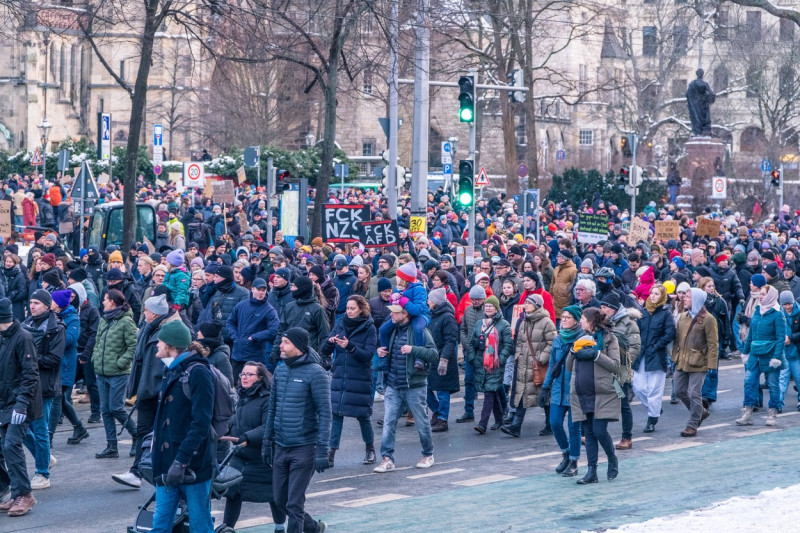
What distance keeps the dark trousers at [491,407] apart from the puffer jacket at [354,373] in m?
2.15

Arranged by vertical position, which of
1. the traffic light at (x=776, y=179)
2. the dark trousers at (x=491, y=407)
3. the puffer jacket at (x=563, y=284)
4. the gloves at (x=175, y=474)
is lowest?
the dark trousers at (x=491, y=407)

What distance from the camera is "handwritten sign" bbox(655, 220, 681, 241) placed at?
95.3 ft

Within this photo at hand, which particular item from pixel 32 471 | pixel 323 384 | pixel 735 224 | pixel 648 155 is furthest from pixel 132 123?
pixel 648 155

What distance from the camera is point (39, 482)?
464 inches

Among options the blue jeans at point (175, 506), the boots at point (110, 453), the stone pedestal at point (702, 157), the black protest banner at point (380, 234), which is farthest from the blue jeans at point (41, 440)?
the stone pedestal at point (702, 157)

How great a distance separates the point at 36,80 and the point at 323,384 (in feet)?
240

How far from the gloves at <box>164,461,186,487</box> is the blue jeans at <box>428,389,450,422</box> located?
660cm

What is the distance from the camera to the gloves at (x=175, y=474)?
8.42m

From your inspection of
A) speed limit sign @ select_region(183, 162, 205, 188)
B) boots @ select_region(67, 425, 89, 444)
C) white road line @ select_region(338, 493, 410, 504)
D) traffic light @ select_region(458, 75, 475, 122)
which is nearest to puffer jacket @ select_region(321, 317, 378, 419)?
white road line @ select_region(338, 493, 410, 504)

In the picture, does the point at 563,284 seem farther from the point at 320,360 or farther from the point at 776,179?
the point at 776,179

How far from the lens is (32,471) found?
12.5 meters

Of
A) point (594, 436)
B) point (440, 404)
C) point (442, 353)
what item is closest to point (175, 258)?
point (440, 404)

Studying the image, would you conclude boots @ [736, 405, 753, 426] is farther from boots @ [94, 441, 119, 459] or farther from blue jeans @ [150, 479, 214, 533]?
blue jeans @ [150, 479, 214, 533]

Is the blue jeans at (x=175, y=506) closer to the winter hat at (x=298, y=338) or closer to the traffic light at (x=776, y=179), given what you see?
the winter hat at (x=298, y=338)
